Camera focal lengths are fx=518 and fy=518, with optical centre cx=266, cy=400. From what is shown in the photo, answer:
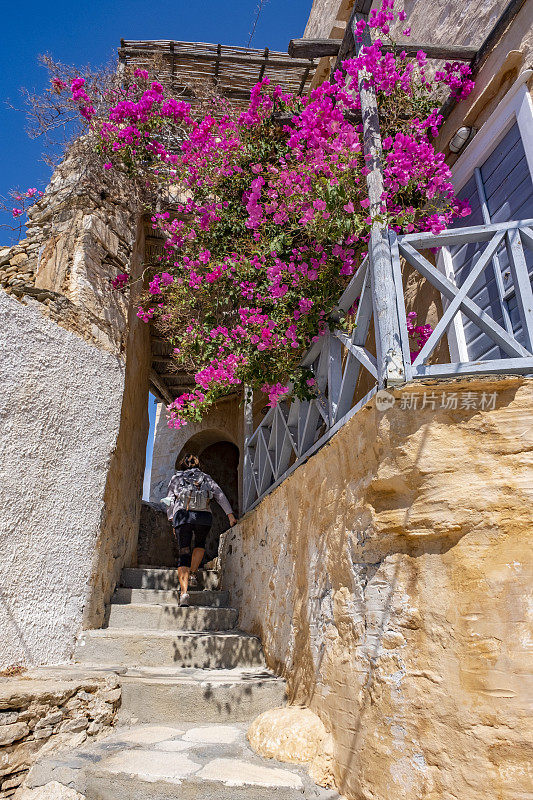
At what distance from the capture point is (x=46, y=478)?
11.8ft

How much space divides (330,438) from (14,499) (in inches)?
81.6

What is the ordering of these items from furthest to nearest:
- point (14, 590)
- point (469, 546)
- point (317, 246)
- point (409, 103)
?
1. point (409, 103)
2. point (317, 246)
3. point (14, 590)
4. point (469, 546)

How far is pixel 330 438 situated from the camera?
9.50ft

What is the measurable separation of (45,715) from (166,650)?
3.86ft

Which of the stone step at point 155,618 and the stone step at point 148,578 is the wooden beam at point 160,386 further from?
the stone step at point 155,618

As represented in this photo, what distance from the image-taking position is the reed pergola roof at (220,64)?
6.62 metres

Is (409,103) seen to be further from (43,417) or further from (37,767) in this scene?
(37,767)

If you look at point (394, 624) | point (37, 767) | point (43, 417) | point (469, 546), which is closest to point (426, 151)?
point (469, 546)

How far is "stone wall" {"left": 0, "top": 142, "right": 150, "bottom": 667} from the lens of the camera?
337cm

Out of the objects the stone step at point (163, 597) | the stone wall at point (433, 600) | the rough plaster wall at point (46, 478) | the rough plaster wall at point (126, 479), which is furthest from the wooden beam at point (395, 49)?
the stone step at point (163, 597)

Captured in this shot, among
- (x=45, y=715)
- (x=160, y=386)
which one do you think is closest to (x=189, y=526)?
(x=45, y=715)

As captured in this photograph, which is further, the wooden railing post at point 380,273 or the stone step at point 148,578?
the stone step at point 148,578

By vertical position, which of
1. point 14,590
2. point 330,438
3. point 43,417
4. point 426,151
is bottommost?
point 14,590

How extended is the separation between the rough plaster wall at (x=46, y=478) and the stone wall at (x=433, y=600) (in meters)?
1.93
